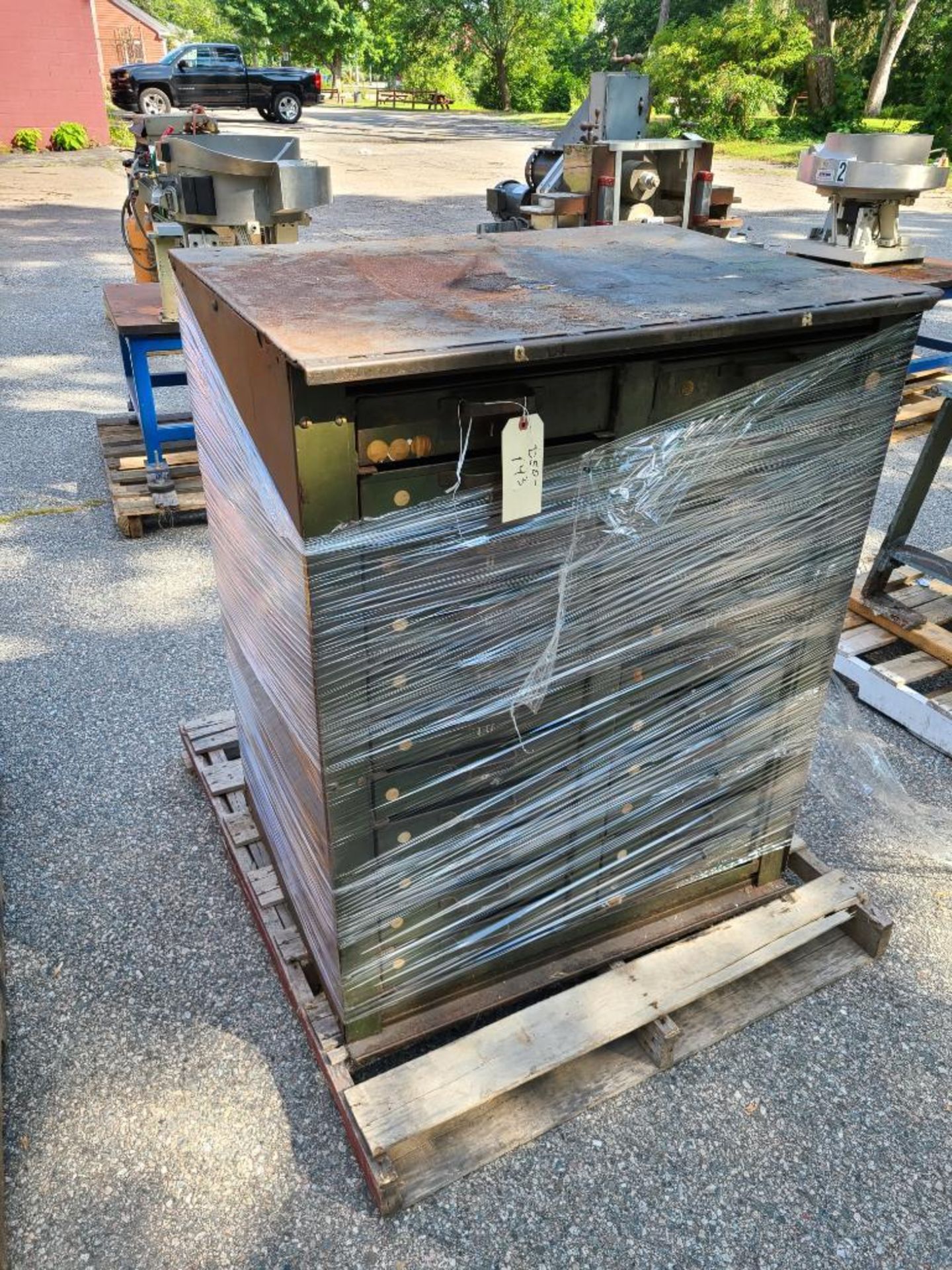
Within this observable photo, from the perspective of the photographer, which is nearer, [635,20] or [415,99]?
[635,20]

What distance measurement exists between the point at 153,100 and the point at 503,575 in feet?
63.1

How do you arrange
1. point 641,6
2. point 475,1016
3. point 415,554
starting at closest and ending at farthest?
1. point 415,554
2. point 475,1016
3. point 641,6

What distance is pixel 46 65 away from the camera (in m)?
15.9

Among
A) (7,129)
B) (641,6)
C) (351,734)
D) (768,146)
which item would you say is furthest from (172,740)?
(641,6)

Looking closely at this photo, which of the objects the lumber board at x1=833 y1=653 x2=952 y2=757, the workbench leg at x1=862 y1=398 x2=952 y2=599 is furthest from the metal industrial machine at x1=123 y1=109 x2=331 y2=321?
the lumber board at x1=833 y1=653 x2=952 y2=757

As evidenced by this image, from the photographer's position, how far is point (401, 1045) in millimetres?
1848

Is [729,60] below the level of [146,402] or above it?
above

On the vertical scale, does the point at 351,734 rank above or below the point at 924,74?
below

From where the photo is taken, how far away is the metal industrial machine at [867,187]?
4516mm

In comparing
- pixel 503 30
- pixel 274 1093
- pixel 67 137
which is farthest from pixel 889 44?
pixel 274 1093

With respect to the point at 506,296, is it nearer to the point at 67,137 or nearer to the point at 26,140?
the point at 26,140

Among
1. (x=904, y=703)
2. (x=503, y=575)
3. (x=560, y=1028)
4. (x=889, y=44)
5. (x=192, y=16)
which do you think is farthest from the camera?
(x=192, y=16)

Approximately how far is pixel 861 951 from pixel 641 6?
110 ft

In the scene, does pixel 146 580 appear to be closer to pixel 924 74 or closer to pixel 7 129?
pixel 7 129
